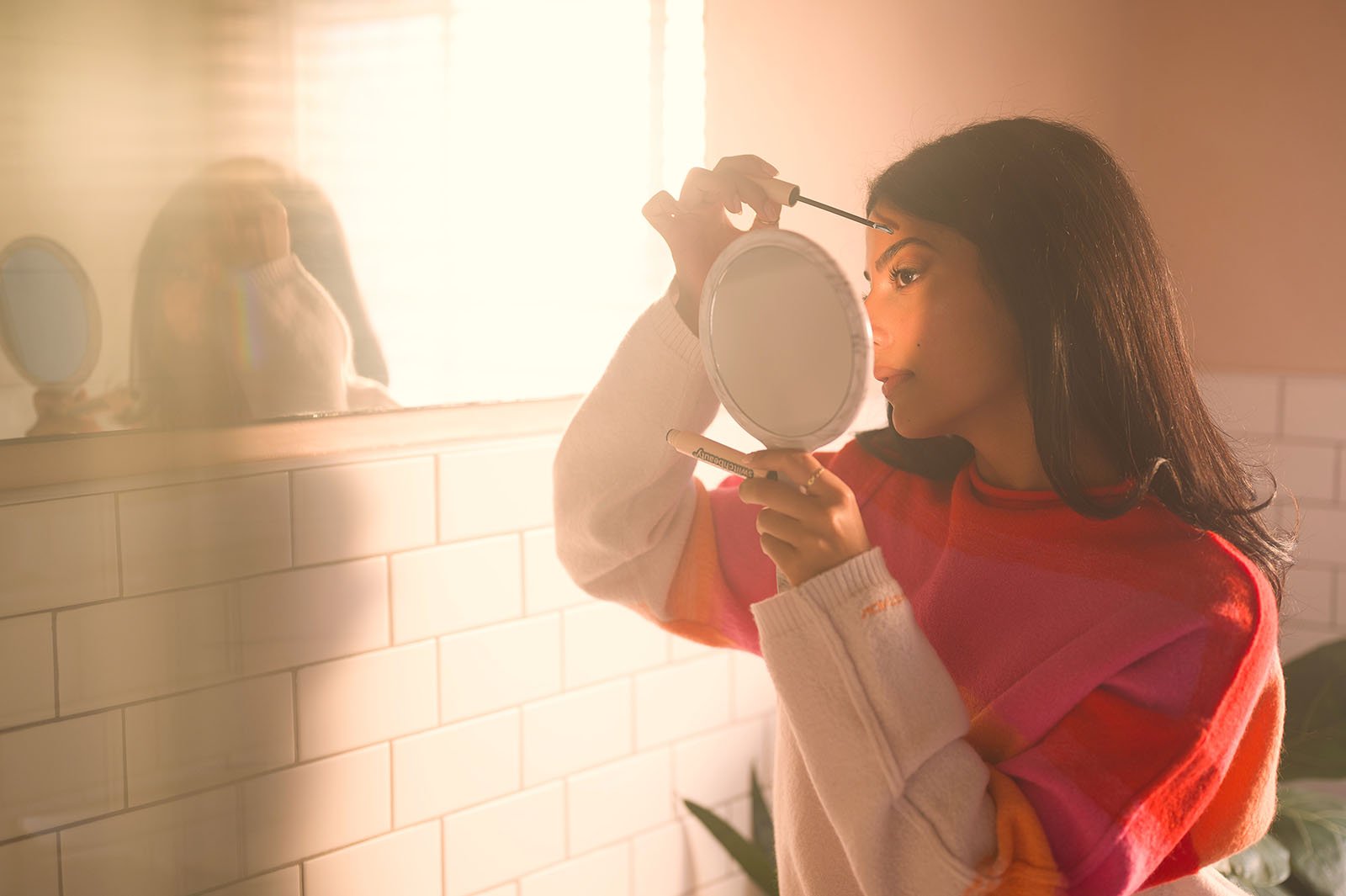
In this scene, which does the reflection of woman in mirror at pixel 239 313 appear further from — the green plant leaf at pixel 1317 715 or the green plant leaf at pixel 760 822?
the green plant leaf at pixel 1317 715

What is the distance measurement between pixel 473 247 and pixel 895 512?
Answer: 0.53m

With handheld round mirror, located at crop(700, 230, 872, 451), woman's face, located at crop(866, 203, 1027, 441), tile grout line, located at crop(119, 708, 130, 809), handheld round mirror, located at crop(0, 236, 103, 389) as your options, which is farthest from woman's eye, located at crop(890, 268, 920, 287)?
tile grout line, located at crop(119, 708, 130, 809)

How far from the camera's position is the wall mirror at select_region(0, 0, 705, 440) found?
35.0 inches

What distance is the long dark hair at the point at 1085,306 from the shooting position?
2.53 feet

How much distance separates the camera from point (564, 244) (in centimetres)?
126

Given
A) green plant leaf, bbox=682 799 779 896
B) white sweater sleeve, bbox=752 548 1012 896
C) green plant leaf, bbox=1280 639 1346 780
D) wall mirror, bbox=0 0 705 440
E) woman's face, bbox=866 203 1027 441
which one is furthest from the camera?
green plant leaf, bbox=1280 639 1346 780

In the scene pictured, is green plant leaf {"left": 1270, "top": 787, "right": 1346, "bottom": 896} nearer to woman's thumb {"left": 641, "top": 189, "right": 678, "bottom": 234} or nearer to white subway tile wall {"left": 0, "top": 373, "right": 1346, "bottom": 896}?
white subway tile wall {"left": 0, "top": 373, "right": 1346, "bottom": 896}

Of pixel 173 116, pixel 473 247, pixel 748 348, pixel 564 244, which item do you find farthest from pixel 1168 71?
pixel 173 116

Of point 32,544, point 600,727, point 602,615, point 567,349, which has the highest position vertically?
point 567,349

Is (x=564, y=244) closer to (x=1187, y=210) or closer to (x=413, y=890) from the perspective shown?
(x=413, y=890)

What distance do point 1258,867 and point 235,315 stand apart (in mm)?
1340

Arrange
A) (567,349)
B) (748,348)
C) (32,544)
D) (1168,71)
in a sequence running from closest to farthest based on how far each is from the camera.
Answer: (748,348), (32,544), (567,349), (1168,71)

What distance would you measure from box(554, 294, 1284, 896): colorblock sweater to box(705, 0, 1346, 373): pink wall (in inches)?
29.9

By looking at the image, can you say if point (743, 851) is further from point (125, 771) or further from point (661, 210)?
point (661, 210)
